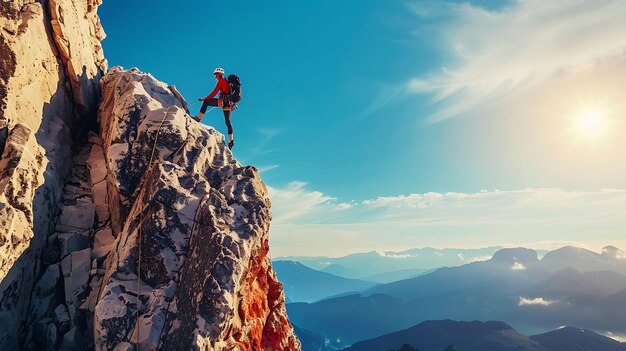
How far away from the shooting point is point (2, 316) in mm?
13562

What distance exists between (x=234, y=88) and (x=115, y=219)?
12104 mm

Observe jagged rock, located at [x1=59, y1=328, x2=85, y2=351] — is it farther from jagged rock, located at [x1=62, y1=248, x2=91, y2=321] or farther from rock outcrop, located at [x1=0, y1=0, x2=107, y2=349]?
rock outcrop, located at [x1=0, y1=0, x2=107, y2=349]

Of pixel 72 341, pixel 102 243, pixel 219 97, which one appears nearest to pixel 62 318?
pixel 72 341

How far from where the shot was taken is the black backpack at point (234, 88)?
24944 mm

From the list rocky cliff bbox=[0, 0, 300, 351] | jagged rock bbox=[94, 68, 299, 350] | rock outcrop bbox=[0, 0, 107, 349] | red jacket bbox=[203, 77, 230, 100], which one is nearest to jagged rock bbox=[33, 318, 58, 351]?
rocky cliff bbox=[0, 0, 300, 351]

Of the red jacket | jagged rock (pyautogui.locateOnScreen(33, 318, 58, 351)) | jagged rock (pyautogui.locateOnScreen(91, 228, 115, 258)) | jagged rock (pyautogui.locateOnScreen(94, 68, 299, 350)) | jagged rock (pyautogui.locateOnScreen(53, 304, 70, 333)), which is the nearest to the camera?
jagged rock (pyautogui.locateOnScreen(94, 68, 299, 350))

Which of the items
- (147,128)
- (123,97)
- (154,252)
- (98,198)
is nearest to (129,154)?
(147,128)

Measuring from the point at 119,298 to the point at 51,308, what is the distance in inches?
146

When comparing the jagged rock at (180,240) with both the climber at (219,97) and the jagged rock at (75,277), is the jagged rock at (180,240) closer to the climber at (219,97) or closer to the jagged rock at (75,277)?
the jagged rock at (75,277)

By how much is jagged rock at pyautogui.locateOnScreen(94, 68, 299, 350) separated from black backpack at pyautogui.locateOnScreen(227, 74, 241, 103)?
3425 millimetres

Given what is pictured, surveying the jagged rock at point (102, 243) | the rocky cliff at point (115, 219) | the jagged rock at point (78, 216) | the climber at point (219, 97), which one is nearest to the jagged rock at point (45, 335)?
the rocky cliff at point (115, 219)

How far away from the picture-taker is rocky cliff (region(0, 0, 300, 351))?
1427 centimetres

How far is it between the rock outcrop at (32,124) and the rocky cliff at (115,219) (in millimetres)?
66

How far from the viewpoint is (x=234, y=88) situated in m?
25.0
